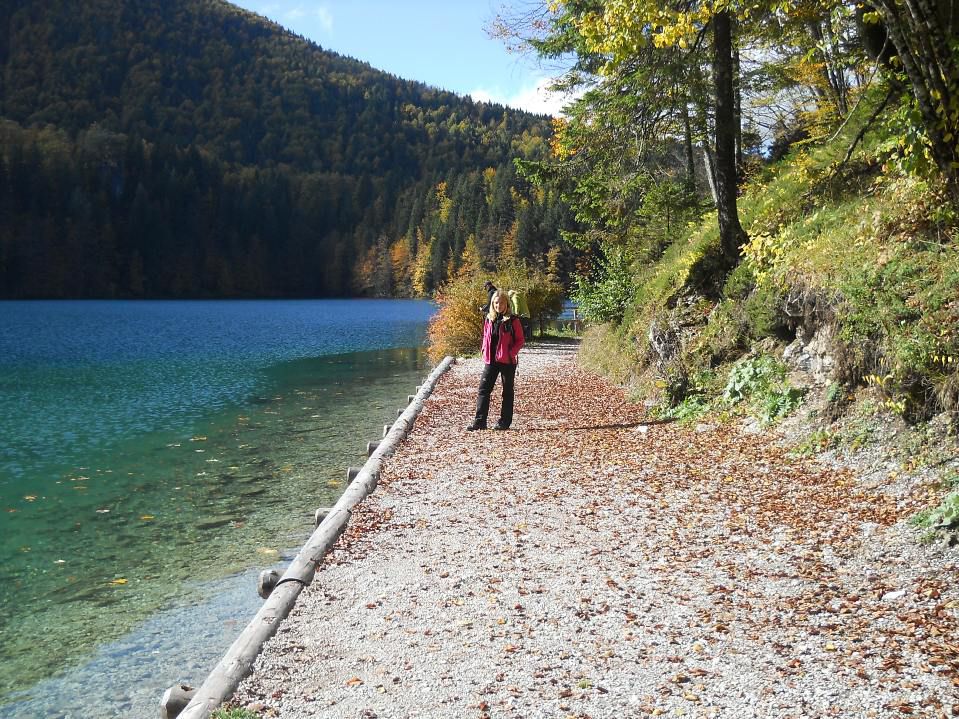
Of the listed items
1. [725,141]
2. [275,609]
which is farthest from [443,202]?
[275,609]

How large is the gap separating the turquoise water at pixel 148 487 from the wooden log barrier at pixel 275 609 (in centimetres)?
82

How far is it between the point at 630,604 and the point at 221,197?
14877 centimetres

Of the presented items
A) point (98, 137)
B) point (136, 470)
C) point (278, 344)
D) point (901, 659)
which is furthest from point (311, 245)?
point (901, 659)

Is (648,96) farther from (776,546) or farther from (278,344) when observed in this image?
(278,344)

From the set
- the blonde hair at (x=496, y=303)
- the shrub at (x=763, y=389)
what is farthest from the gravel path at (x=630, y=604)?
the blonde hair at (x=496, y=303)

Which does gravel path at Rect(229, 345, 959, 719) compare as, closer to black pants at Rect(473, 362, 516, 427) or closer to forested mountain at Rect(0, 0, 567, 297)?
black pants at Rect(473, 362, 516, 427)

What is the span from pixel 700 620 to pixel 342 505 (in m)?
3.87

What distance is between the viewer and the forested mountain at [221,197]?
110812mm

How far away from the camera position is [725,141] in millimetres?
11781

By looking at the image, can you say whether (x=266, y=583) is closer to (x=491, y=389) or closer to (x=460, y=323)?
(x=491, y=389)

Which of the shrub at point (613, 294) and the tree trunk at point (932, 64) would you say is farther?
the shrub at point (613, 294)

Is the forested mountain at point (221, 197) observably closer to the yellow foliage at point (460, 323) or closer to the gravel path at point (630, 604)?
the yellow foliage at point (460, 323)

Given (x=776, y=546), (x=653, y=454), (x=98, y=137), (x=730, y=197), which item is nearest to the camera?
(x=776, y=546)

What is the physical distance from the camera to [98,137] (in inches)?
5325
